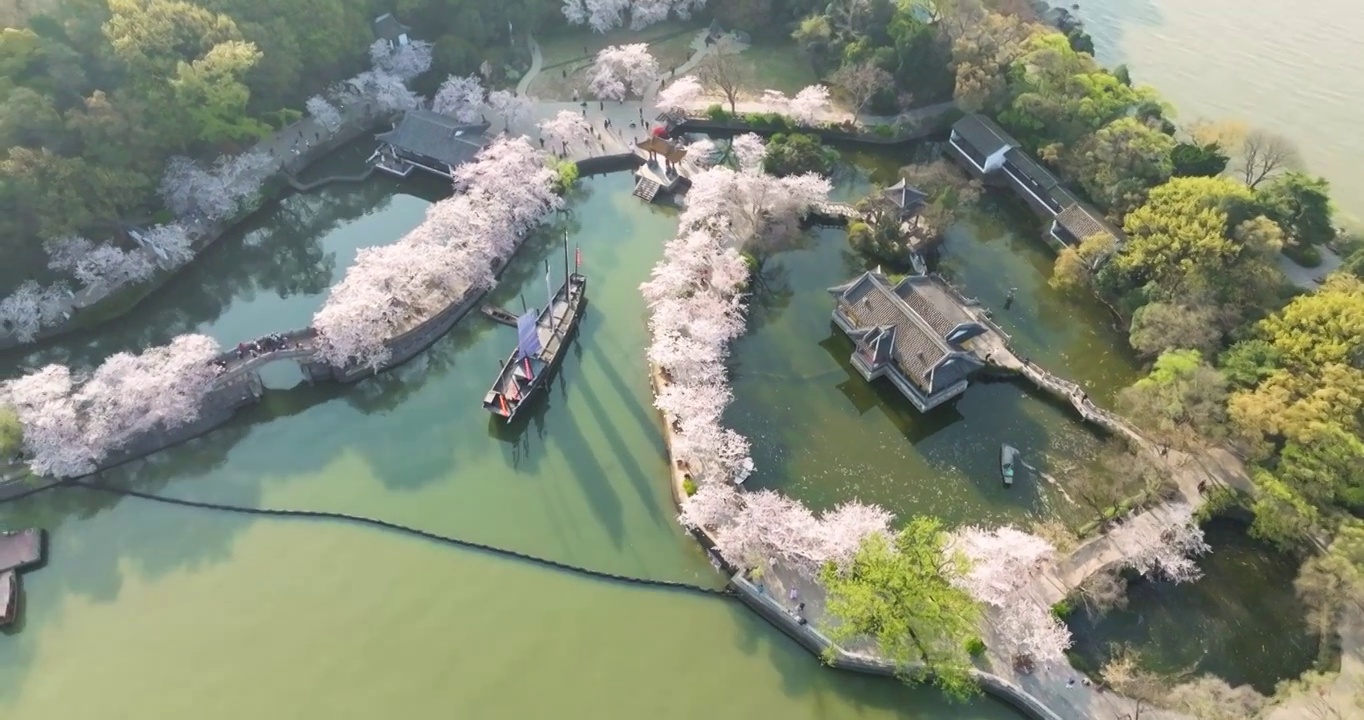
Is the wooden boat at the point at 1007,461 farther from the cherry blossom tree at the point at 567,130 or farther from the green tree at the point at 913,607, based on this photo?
the cherry blossom tree at the point at 567,130

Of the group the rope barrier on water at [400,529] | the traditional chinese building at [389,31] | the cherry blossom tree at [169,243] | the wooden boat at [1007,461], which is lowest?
the rope barrier on water at [400,529]

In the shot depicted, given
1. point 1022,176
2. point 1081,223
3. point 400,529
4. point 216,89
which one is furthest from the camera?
point 1022,176

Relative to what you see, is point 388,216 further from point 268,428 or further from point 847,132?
point 847,132

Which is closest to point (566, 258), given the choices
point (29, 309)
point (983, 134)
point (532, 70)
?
point (532, 70)

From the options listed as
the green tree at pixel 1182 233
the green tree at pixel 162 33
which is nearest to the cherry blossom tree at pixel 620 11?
the green tree at pixel 162 33

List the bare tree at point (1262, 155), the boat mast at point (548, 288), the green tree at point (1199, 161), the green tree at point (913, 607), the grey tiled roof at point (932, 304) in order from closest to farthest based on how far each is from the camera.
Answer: the green tree at point (913, 607) < the grey tiled roof at point (932, 304) < the boat mast at point (548, 288) < the green tree at point (1199, 161) < the bare tree at point (1262, 155)

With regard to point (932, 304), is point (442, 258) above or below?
below

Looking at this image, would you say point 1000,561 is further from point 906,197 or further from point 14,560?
point 14,560

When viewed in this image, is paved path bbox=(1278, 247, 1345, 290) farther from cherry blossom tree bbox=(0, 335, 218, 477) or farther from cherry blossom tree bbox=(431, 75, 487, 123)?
cherry blossom tree bbox=(0, 335, 218, 477)
